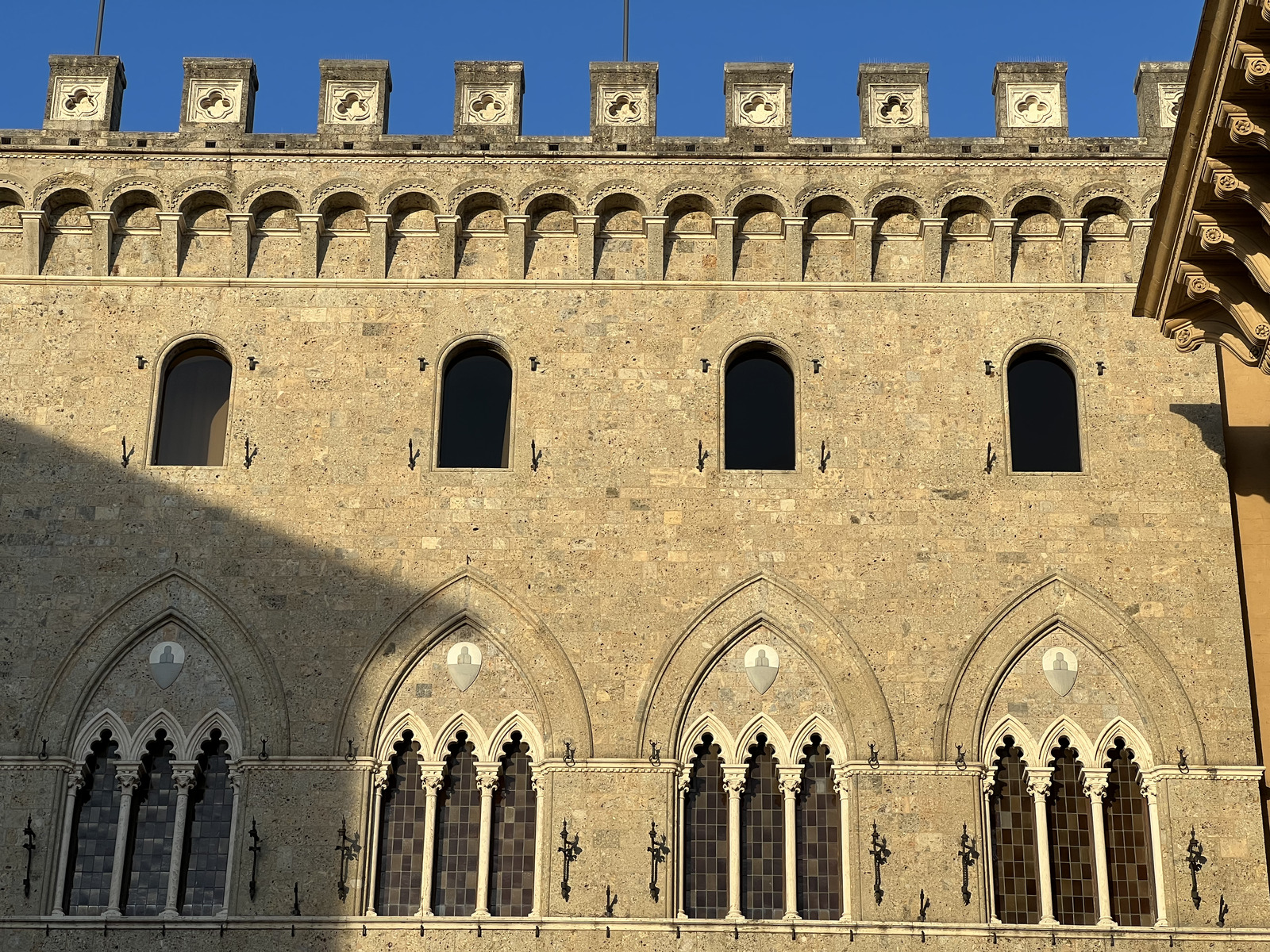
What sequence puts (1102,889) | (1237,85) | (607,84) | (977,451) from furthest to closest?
(607,84), (977,451), (1102,889), (1237,85)

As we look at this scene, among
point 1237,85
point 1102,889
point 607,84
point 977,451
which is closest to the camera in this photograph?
point 1237,85

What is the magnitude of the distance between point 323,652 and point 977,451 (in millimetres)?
8222

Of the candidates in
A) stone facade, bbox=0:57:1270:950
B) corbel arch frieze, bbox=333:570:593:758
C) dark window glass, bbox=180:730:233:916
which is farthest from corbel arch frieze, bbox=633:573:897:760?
dark window glass, bbox=180:730:233:916

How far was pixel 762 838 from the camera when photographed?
66.7ft

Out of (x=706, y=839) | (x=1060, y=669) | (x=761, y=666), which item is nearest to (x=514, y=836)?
(x=706, y=839)

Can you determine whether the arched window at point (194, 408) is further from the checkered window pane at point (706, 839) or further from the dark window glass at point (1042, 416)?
the dark window glass at point (1042, 416)

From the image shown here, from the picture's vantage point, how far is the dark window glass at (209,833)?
20.1 metres

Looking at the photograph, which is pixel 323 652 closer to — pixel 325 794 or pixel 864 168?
pixel 325 794

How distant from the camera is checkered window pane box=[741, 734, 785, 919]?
789 inches

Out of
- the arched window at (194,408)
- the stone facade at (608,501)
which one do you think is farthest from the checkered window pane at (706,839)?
the arched window at (194,408)

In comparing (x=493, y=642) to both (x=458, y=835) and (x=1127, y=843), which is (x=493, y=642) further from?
(x=1127, y=843)

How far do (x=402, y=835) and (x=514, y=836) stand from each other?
1.27m

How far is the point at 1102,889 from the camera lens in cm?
1992

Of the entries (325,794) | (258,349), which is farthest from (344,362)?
(325,794)
